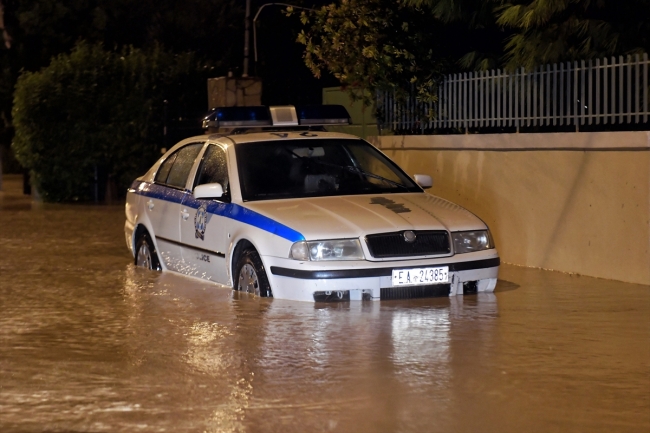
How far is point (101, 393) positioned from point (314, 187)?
436cm

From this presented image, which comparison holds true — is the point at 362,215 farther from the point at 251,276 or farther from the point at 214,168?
the point at 214,168

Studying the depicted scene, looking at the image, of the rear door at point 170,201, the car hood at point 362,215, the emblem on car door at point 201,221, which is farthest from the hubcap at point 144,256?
the car hood at point 362,215

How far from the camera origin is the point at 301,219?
9.88m

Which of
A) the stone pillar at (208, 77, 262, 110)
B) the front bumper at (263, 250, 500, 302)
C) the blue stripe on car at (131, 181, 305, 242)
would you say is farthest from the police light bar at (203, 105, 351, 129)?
the stone pillar at (208, 77, 262, 110)

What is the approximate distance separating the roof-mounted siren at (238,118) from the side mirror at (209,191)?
1.56 metres

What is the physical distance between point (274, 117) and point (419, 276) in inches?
127

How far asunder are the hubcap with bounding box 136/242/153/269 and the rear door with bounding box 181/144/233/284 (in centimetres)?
101

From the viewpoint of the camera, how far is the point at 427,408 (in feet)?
21.3

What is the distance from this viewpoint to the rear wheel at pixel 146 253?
12.6m

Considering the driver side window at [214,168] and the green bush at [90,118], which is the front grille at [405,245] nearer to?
the driver side window at [214,168]

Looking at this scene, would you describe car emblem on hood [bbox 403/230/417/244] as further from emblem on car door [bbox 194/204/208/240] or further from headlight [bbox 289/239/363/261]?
emblem on car door [bbox 194/204/208/240]

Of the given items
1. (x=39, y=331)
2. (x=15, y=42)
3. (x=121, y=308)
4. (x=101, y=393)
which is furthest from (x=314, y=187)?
(x=15, y=42)

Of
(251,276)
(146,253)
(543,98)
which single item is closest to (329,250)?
(251,276)

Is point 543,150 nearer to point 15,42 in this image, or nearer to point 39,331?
point 39,331
